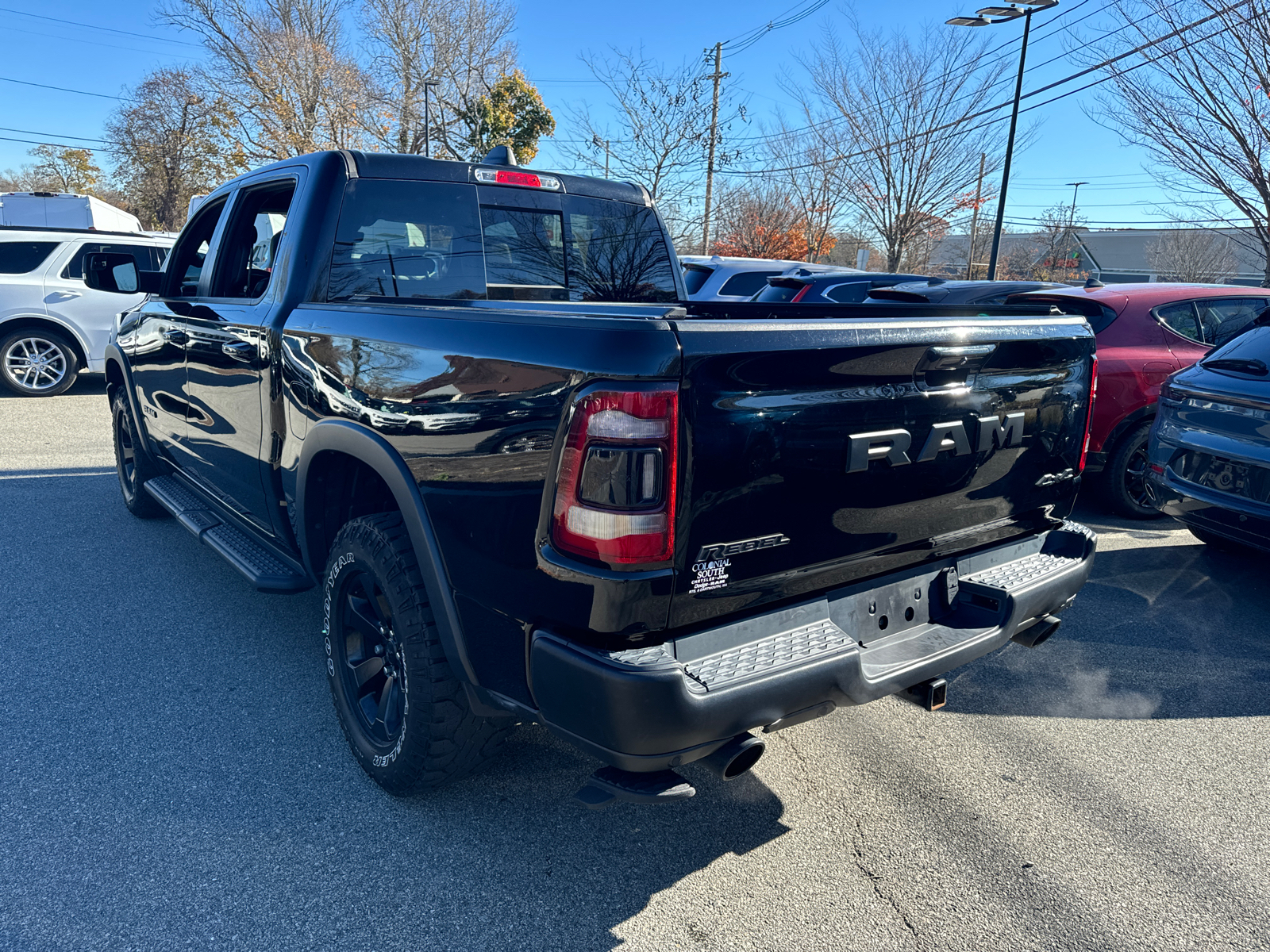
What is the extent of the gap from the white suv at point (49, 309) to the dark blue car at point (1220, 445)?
11.5 metres

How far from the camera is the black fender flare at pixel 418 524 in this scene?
230 centimetres

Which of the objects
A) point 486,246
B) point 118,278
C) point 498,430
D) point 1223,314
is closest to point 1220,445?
point 1223,314

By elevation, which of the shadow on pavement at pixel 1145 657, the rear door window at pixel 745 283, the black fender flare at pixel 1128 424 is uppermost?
the rear door window at pixel 745 283

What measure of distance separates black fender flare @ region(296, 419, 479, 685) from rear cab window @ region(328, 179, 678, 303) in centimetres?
83

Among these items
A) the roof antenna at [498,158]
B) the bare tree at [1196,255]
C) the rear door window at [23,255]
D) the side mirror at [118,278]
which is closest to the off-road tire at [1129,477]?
the roof antenna at [498,158]

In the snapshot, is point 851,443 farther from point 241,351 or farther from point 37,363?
point 37,363

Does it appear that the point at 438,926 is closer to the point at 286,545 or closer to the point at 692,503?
the point at 692,503

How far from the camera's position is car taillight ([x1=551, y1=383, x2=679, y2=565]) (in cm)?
186

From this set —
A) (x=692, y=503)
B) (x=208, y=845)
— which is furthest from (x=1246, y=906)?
(x=208, y=845)

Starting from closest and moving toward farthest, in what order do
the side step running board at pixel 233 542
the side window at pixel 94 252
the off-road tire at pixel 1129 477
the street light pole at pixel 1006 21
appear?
1. the side step running board at pixel 233 542
2. the off-road tire at pixel 1129 477
3. the side window at pixel 94 252
4. the street light pole at pixel 1006 21

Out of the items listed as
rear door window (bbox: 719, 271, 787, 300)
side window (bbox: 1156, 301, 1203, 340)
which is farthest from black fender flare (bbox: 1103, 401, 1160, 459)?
rear door window (bbox: 719, 271, 787, 300)

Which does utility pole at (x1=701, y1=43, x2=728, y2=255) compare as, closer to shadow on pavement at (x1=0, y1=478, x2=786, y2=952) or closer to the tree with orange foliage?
the tree with orange foliage

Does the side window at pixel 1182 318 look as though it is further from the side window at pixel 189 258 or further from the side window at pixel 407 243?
the side window at pixel 189 258

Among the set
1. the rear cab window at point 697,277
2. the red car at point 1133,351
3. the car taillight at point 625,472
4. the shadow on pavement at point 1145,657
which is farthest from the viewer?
the rear cab window at point 697,277
